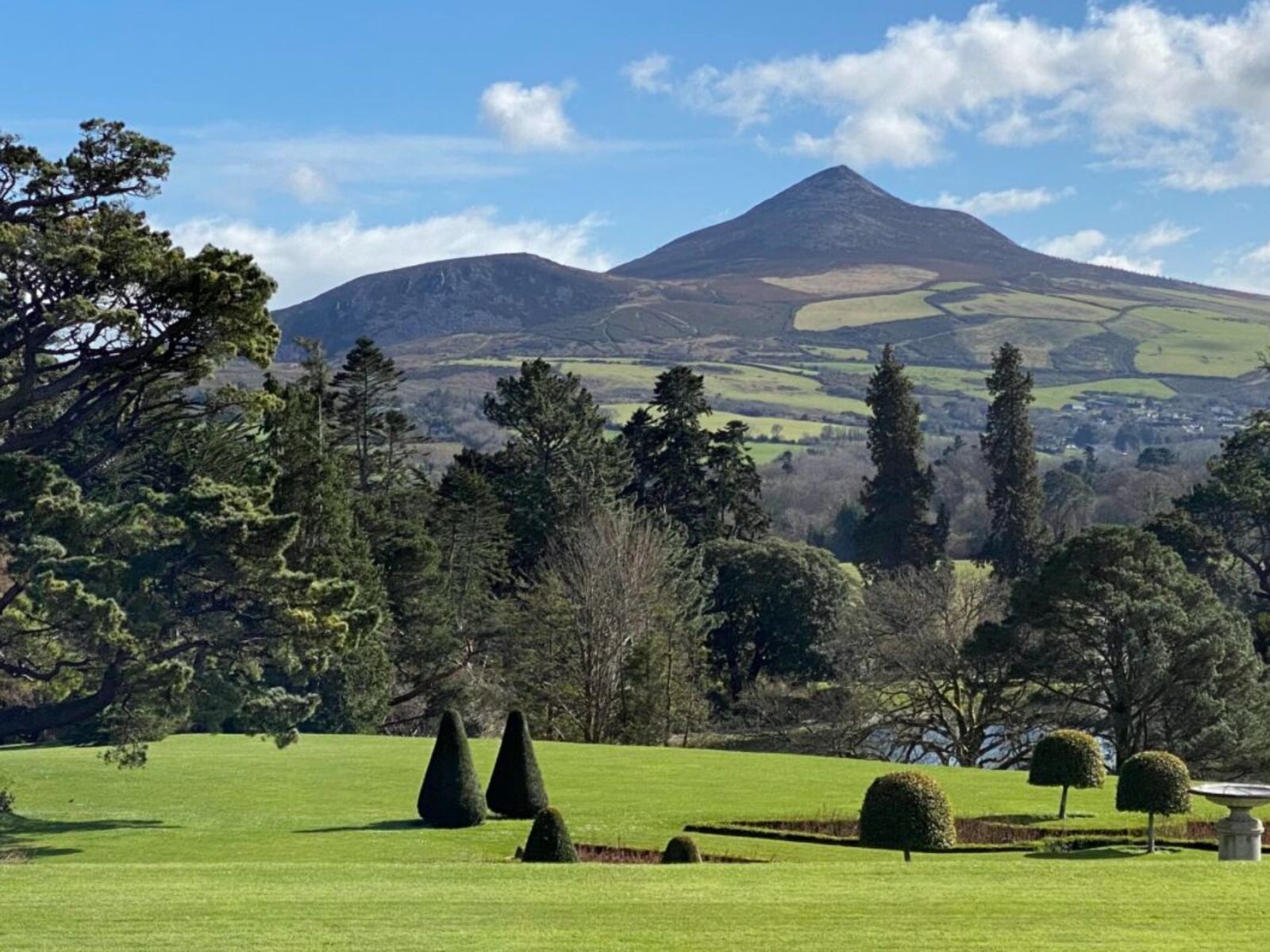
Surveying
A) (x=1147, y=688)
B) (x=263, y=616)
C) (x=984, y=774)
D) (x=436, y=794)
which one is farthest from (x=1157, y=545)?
(x=263, y=616)

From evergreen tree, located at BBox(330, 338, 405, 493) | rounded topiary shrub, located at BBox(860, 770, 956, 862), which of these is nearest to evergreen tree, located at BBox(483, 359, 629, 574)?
evergreen tree, located at BBox(330, 338, 405, 493)

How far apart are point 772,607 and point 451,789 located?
38.2 m

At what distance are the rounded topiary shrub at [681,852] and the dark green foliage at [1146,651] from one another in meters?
25.5

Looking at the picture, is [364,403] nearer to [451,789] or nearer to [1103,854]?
[451,789]

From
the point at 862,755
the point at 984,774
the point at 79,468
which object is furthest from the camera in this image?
the point at 862,755

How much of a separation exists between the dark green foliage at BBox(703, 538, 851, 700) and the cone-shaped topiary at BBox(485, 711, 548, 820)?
33.6 m

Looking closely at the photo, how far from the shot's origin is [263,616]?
33.9m

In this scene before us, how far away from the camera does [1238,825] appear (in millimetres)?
26812

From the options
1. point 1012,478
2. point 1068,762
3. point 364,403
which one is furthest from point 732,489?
point 1068,762

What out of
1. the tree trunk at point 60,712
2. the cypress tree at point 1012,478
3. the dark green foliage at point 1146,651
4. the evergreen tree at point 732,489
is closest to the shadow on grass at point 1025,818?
the dark green foliage at point 1146,651

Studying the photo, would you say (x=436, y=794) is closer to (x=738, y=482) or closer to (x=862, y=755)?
(x=862, y=755)

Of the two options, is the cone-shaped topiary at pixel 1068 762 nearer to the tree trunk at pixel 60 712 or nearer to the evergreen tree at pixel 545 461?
the tree trunk at pixel 60 712

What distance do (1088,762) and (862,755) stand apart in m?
29.0

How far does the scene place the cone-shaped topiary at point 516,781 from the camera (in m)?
36.3
